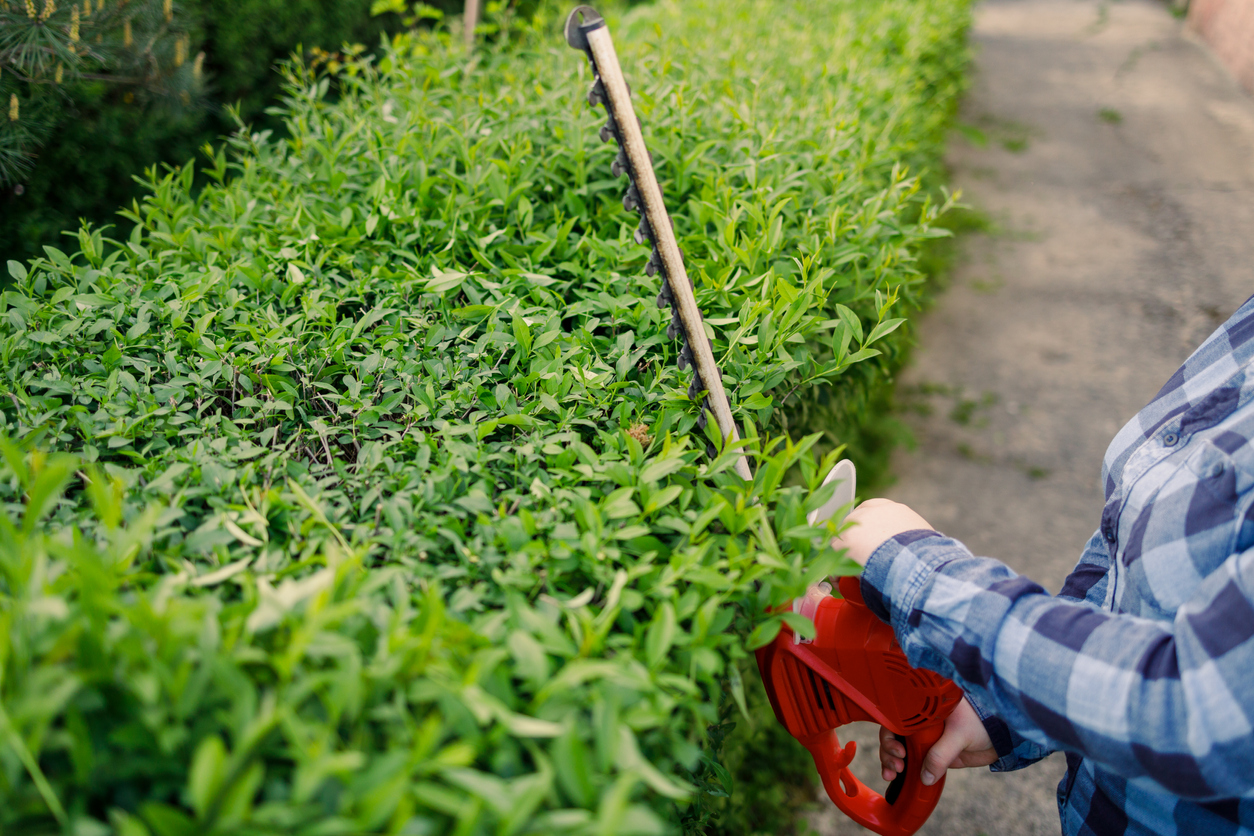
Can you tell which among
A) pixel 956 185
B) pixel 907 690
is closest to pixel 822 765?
pixel 907 690

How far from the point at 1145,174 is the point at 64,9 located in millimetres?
6911

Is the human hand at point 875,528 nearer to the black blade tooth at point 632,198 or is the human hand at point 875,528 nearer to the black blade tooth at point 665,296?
the black blade tooth at point 665,296

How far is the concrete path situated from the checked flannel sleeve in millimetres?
1546

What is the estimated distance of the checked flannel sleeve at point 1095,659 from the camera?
935 mm

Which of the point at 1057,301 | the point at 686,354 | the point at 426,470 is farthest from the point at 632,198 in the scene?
the point at 1057,301

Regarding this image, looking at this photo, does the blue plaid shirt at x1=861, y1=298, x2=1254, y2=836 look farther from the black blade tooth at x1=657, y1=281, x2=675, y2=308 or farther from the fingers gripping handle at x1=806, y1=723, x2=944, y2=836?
the black blade tooth at x1=657, y1=281, x2=675, y2=308

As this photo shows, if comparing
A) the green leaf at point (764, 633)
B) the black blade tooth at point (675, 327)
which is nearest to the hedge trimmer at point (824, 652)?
the black blade tooth at point (675, 327)

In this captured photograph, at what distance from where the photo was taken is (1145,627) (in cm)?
104

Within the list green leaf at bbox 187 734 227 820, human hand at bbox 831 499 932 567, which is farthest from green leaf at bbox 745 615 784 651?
green leaf at bbox 187 734 227 820

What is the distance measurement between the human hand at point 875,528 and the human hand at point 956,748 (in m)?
0.41

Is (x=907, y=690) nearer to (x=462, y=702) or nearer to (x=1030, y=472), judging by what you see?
(x=462, y=702)

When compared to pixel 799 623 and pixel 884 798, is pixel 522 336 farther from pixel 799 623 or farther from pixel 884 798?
pixel 884 798

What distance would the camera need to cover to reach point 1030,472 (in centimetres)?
361

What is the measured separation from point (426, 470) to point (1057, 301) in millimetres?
4546
